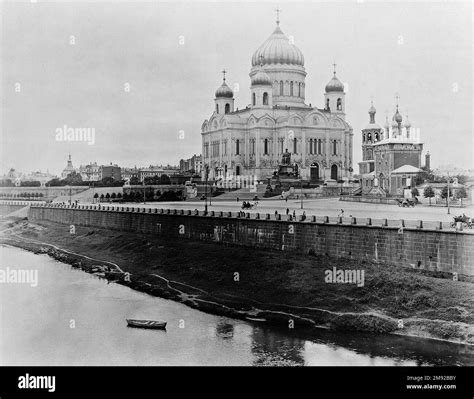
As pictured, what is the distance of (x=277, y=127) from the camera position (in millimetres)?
83562

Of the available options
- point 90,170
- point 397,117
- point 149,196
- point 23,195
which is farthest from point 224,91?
point 90,170

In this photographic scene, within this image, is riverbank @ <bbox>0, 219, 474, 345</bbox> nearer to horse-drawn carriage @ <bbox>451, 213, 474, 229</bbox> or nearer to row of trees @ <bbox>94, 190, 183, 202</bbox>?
horse-drawn carriage @ <bbox>451, 213, 474, 229</bbox>

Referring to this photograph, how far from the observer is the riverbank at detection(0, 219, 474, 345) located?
27.8m

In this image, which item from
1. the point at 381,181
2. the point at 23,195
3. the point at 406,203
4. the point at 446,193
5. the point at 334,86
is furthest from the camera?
the point at 23,195

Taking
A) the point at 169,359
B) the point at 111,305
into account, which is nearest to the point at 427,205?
the point at 111,305

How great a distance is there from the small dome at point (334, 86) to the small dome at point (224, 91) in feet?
39.6

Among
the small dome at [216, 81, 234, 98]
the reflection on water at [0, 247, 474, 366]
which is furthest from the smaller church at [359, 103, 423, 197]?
the reflection on water at [0, 247, 474, 366]

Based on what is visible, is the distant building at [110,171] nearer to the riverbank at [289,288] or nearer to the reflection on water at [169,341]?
the riverbank at [289,288]

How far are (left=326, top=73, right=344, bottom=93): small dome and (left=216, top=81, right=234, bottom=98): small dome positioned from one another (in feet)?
39.6

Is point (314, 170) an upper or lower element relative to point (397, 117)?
lower

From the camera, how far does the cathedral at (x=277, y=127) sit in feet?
273

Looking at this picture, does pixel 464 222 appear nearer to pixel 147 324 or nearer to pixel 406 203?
pixel 147 324

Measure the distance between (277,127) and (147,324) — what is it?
55969mm
